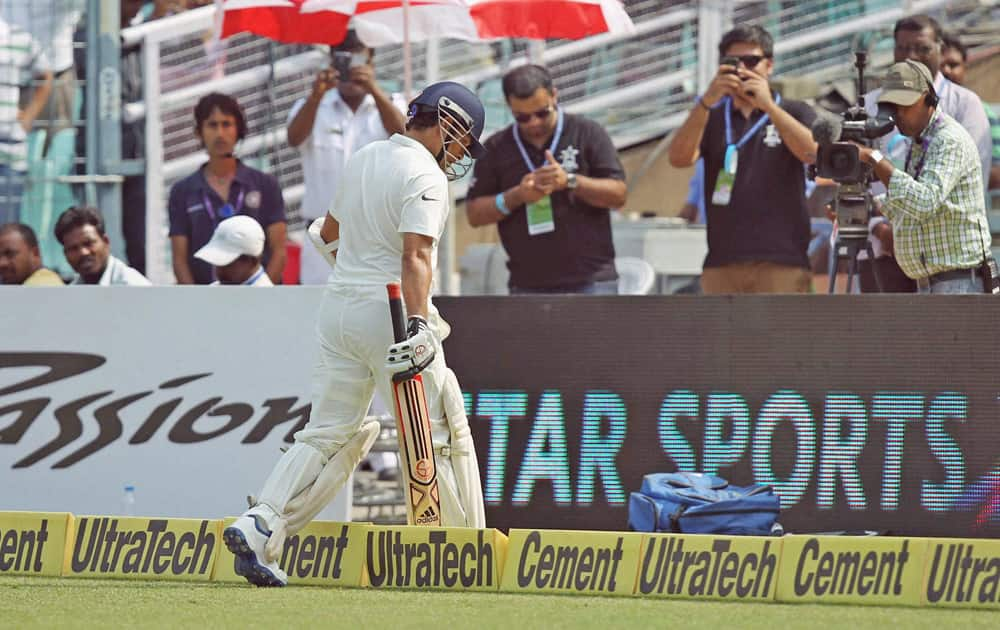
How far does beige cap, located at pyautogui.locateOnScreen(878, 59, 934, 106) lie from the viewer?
9391 millimetres

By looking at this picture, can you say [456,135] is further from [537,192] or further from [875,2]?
[875,2]

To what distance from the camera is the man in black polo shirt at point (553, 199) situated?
424 inches

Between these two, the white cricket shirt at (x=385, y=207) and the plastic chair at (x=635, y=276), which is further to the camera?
the plastic chair at (x=635, y=276)

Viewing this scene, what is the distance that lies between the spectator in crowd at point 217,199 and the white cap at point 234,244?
3.01 ft

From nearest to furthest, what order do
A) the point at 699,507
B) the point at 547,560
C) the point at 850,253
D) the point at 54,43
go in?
the point at 547,560
the point at 699,507
the point at 850,253
the point at 54,43

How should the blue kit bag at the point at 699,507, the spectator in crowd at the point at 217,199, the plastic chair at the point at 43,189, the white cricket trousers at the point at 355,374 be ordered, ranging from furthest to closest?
1. the plastic chair at the point at 43,189
2. the spectator in crowd at the point at 217,199
3. the blue kit bag at the point at 699,507
4. the white cricket trousers at the point at 355,374

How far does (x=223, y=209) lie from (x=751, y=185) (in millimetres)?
3186

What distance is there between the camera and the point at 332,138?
1201 cm

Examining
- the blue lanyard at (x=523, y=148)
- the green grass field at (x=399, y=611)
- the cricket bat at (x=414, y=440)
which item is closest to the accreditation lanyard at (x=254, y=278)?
the blue lanyard at (x=523, y=148)

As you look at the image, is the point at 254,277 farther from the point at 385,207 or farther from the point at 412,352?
the point at 412,352

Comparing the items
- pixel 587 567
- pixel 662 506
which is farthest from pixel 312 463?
pixel 662 506

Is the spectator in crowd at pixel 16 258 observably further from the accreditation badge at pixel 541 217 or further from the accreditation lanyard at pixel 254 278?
the accreditation badge at pixel 541 217

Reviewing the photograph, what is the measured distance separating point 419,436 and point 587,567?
87 centimetres

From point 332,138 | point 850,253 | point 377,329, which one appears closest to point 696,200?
point 332,138
